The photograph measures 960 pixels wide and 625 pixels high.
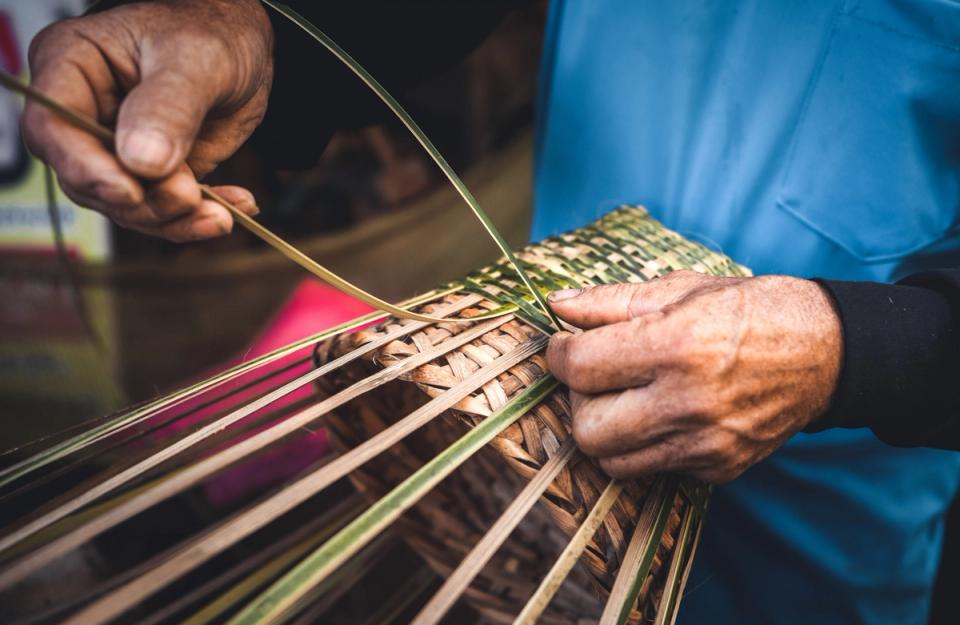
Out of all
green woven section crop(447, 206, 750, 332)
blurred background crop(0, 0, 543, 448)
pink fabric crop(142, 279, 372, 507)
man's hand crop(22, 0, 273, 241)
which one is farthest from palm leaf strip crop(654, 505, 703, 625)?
blurred background crop(0, 0, 543, 448)

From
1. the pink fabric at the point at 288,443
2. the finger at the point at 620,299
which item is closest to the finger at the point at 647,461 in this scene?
the finger at the point at 620,299

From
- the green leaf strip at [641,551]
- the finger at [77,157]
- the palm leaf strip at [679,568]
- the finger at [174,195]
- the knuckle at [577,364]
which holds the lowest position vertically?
the palm leaf strip at [679,568]

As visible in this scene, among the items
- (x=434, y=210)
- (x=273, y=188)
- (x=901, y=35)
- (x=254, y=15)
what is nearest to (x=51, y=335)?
(x=273, y=188)

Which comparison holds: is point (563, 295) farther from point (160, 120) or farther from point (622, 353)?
point (160, 120)

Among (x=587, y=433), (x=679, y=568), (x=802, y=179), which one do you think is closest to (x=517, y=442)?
(x=587, y=433)

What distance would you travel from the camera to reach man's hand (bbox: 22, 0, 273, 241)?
0.39 meters

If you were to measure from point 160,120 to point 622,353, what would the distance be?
1.23 ft

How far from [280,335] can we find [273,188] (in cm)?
78

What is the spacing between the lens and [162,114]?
405 millimetres

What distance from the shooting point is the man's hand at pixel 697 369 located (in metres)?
0.44

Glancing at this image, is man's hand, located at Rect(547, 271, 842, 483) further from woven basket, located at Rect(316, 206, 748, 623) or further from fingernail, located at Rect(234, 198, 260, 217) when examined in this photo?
fingernail, located at Rect(234, 198, 260, 217)

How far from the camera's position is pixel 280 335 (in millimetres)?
1304

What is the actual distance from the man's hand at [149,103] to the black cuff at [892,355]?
1.70 ft

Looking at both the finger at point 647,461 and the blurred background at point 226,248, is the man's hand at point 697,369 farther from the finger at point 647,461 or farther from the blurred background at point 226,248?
the blurred background at point 226,248
